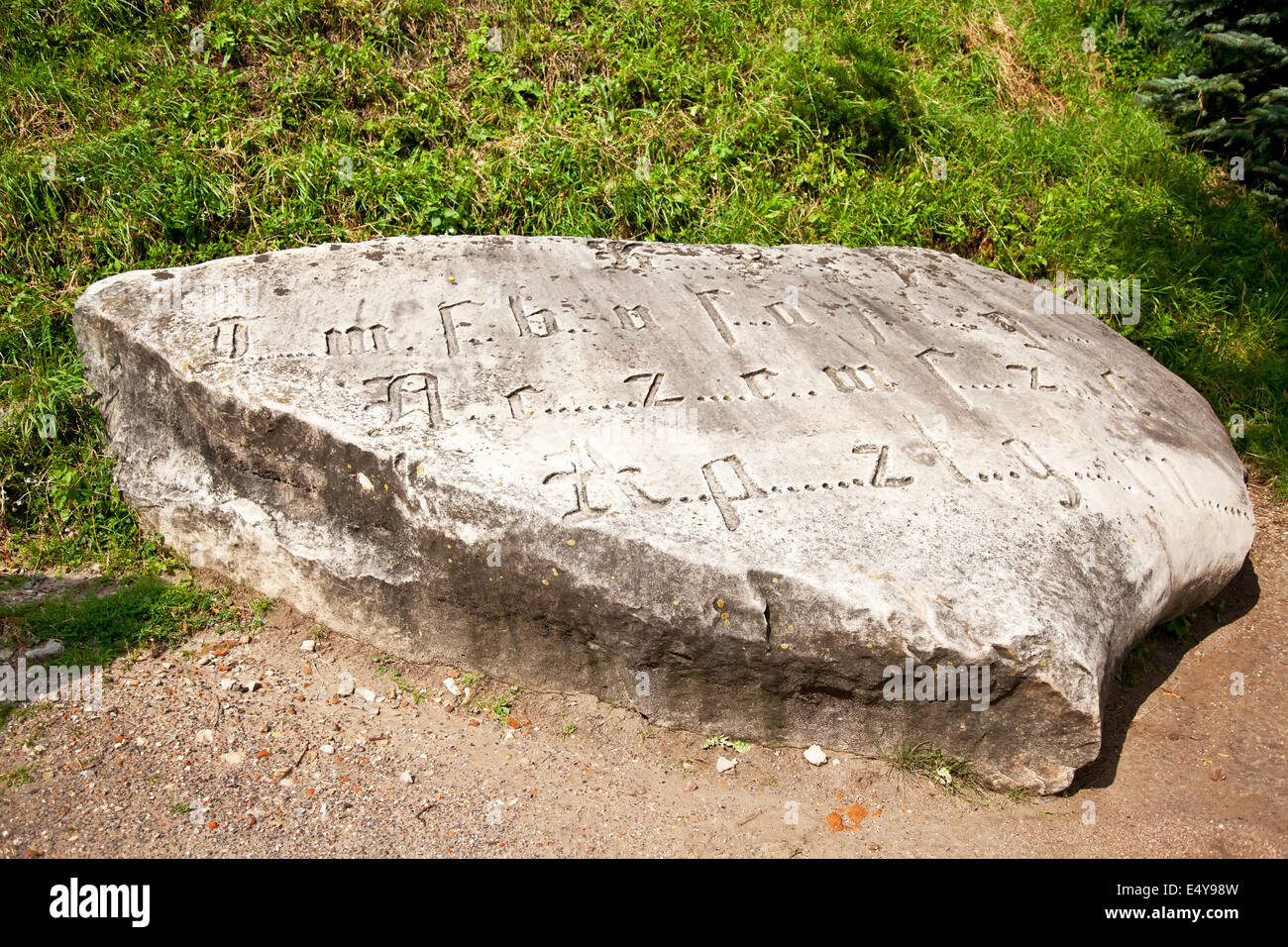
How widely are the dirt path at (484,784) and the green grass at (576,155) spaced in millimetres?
1616

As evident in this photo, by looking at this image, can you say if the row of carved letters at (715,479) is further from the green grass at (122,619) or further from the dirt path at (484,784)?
the green grass at (122,619)

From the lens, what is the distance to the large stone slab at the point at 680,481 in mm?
3107

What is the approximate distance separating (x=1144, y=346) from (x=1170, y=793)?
3378mm

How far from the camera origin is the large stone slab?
10.2 ft

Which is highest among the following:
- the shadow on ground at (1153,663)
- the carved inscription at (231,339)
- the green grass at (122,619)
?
the carved inscription at (231,339)

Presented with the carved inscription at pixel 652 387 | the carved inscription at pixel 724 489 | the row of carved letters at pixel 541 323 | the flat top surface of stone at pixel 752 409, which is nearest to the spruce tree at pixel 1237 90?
the flat top surface of stone at pixel 752 409

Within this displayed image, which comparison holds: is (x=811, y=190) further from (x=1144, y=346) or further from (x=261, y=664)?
(x=261, y=664)

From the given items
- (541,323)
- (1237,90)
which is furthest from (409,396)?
(1237,90)

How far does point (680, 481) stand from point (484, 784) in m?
1.16

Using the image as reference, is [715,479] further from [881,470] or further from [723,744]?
[723,744]

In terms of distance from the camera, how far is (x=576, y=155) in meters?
5.73

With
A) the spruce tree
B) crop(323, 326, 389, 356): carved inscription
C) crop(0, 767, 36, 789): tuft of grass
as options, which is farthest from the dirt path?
the spruce tree

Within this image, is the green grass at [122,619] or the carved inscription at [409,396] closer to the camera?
the carved inscription at [409,396]

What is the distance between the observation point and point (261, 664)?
11.8 ft
